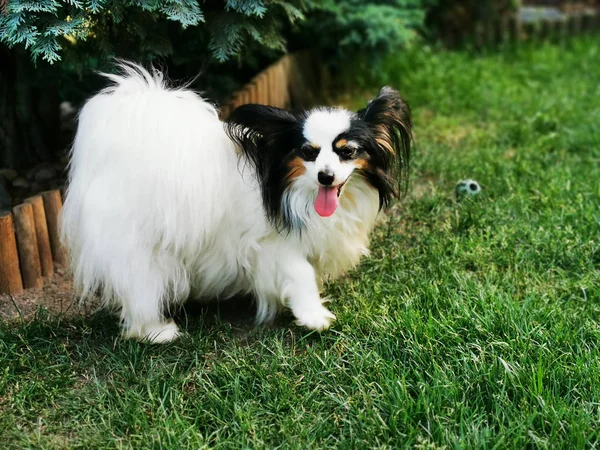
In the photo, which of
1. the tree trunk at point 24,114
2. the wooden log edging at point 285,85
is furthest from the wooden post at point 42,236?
the wooden log edging at point 285,85

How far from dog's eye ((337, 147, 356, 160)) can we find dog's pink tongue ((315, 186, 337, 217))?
12 cm

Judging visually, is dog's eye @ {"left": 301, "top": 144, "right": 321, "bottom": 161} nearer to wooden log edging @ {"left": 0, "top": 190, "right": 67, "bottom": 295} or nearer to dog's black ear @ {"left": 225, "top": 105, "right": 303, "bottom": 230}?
dog's black ear @ {"left": 225, "top": 105, "right": 303, "bottom": 230}

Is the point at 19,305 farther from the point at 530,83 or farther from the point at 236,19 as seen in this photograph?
the point at 530,83

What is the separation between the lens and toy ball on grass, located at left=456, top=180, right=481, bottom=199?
363 cm

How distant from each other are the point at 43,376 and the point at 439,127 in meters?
3.28

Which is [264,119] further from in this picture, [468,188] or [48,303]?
[468,188]

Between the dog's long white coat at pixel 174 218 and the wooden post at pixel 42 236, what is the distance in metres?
0.47

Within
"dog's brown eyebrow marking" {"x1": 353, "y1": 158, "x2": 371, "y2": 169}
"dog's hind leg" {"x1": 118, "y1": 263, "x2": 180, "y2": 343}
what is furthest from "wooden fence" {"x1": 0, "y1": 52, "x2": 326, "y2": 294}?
"dog's brown eyebrow marking" {"x1": 353, "y1": 158, "x2": 371, "y2": 169}

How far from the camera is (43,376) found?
245cm

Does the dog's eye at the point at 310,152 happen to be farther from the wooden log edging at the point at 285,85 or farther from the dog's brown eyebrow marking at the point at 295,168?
the wooden log edging at the point at 285,85

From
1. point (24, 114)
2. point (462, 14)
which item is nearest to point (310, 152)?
point (24, 114)

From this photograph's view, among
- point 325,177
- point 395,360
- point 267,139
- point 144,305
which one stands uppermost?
point 267,139

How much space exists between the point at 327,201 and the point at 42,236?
4.71 ft

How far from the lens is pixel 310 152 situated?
2346mm
